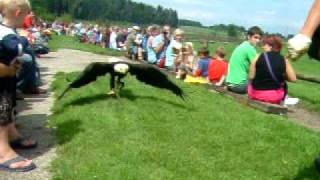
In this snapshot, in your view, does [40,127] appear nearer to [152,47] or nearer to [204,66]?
[204,66]

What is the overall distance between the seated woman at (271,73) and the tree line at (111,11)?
7584 centimetres

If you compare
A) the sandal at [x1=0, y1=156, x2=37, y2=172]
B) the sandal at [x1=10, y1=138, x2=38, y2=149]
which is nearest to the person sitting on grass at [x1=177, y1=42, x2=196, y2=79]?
the sandal at [x1=10, y1=138, x2=38, y2=149]

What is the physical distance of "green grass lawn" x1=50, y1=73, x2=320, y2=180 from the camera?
198 inches

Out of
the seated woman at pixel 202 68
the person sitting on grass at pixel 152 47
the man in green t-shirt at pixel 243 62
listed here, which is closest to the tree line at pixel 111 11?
the person sitting on grass at pixel 152 47

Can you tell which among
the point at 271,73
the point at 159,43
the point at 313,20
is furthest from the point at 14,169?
the point at 159,43

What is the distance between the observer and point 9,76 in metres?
5.12

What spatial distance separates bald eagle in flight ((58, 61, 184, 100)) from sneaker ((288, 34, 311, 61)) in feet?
14.8

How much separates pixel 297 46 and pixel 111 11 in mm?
118004

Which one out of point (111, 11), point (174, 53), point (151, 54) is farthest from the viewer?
point (111, 11)

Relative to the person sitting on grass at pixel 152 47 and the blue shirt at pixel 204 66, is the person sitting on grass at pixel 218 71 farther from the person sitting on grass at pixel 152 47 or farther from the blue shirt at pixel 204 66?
the person sitting on grass at pixel 152 47

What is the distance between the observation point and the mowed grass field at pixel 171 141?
5031 mm

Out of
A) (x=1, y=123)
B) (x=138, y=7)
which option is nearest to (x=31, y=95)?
(x=1, y=123)

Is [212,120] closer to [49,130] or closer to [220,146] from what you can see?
[220,146]

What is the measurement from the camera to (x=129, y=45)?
22938 mm
